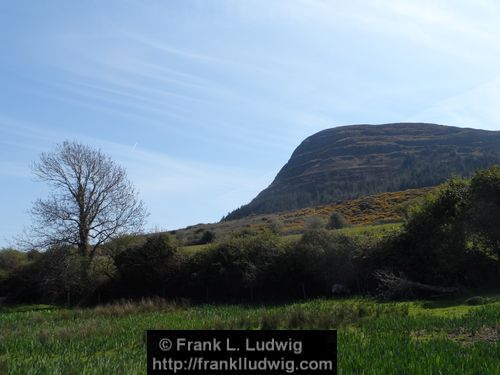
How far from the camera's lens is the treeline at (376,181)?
399 feet

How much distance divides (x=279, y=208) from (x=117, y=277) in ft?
363

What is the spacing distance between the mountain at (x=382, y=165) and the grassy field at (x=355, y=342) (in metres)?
102

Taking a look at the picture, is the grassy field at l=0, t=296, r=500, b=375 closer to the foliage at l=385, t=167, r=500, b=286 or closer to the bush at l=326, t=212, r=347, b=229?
the foliage at l=385, t=167, r=500, b=286

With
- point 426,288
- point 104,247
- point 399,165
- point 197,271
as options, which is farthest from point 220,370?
point 399,165

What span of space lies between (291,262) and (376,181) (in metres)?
117

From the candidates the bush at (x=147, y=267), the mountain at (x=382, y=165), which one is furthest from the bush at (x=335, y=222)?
the mountain at (x=382, y=165)

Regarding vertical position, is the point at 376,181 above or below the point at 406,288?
above

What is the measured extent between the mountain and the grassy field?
336ft

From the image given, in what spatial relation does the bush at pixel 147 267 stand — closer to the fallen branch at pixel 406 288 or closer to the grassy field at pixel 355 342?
the grassy field at pixel 355 342

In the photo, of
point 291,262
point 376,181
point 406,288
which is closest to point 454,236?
point 406,288

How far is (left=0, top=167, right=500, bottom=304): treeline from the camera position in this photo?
25.4 meters

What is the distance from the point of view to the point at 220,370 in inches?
282

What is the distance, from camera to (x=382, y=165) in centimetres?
15850

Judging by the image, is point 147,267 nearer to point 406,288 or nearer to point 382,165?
point 406,288
